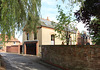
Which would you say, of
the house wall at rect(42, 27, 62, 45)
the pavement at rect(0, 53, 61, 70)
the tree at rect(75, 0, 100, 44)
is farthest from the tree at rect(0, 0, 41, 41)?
the house wall at rect(42, 27, 62, 45)

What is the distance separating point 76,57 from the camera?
7543 millimetres

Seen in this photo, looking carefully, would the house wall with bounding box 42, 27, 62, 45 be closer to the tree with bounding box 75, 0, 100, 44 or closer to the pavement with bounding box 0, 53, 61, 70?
the pavement with bounding box 0, 53, 61, 70

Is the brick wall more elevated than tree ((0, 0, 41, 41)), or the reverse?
tree ((0, 0, 41, 41))

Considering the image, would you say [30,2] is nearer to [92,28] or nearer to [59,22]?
[59,22]

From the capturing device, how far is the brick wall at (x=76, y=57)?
20.9ft

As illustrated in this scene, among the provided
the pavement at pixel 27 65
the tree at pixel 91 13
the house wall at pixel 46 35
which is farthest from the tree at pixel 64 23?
the house wall at pixel 46 35

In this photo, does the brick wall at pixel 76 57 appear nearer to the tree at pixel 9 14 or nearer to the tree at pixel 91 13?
the tree at pixel 91 13

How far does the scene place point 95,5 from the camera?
7922 mm

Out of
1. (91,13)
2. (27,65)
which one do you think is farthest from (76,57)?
(27,65)

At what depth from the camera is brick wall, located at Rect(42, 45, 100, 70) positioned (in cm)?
636

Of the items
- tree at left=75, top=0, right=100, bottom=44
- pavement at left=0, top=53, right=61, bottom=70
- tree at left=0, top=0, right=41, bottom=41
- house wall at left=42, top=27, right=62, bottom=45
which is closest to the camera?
tree at left=0, top=0, right=41, bottom=41

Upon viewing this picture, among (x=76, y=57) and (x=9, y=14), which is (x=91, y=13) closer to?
(x=76, y=57)

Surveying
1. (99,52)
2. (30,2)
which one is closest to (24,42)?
(30,2)

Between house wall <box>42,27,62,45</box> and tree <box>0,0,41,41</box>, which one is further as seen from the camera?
house wall <box>42,27,62,45</box>
